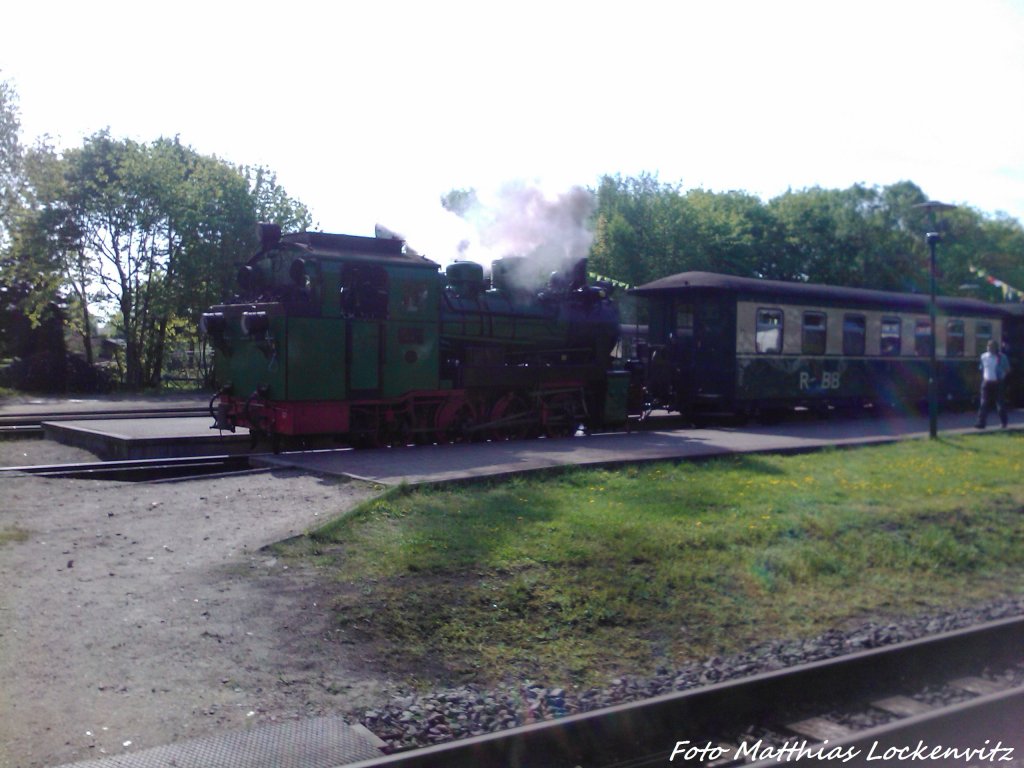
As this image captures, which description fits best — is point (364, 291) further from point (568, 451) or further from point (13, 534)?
point (13, 534)

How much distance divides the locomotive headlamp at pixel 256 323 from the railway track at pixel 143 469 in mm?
1673

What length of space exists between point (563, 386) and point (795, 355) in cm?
→ 660

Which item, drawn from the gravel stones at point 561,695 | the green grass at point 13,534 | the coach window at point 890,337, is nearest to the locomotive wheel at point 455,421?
the green grass at point 13,534

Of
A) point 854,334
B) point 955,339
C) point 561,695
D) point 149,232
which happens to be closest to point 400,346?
point 561,695

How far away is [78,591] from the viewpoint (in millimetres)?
6625

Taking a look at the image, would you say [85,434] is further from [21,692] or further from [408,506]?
[21,692]

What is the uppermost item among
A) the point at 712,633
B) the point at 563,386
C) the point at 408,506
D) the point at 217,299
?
the point at 217,299

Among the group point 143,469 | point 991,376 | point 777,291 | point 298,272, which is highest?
point 777,291

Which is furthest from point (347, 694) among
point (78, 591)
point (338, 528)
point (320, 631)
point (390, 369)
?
point (390, 369)

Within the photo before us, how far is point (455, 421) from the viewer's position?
577 inches

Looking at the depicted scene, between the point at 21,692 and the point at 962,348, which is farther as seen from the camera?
the point at 962,348

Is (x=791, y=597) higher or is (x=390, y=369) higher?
(x=390, y=369)

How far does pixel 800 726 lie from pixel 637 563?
2.95 m

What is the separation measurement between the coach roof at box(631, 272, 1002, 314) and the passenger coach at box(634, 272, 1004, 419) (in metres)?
0.03
